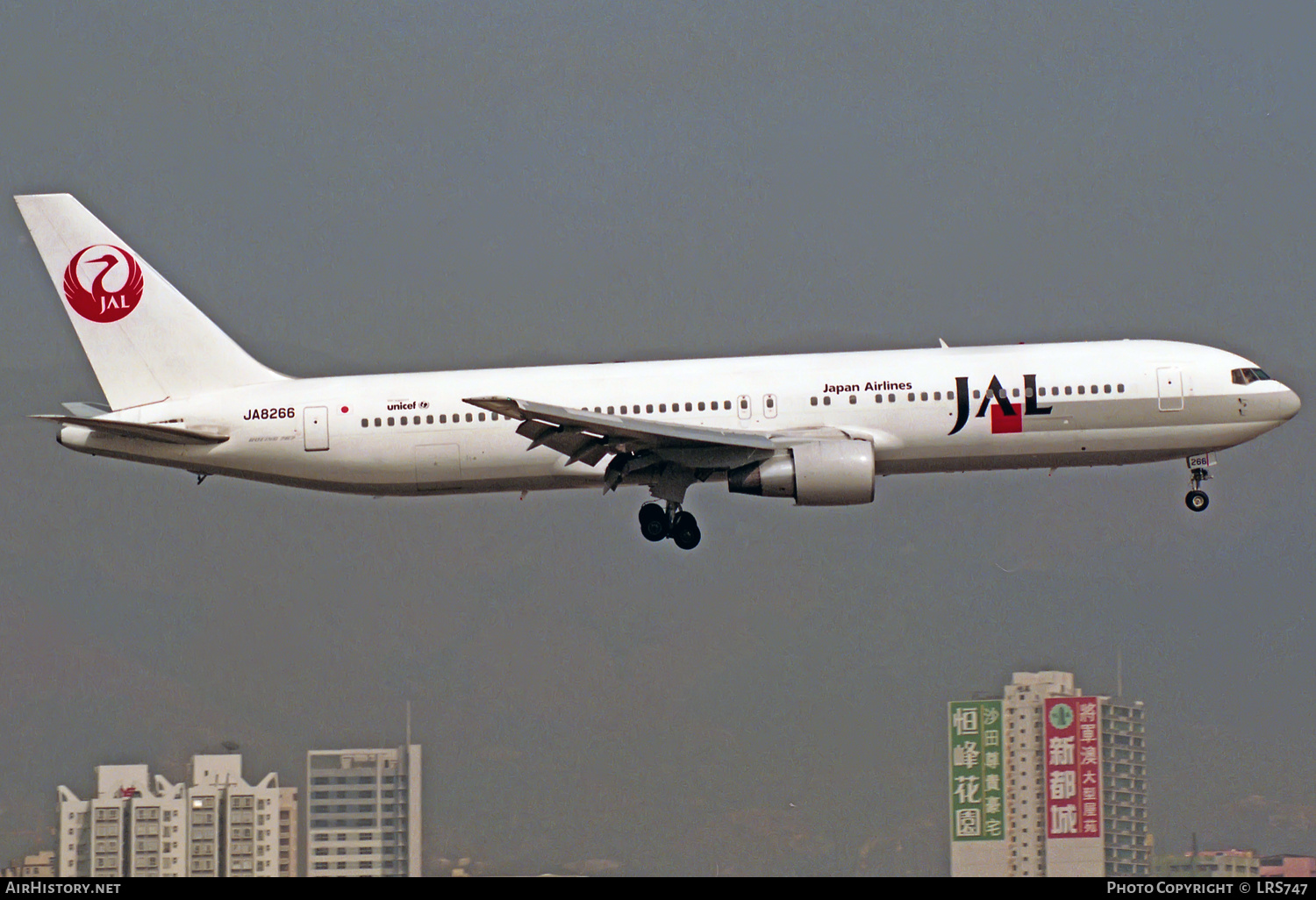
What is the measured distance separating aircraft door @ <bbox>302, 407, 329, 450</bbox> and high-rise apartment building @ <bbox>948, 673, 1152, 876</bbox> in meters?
78.5

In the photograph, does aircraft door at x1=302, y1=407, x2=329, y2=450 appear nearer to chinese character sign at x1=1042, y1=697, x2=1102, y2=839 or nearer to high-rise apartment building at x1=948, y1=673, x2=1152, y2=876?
high-rise apartment building at x1=948, y1=673, x2=1152, y2=876

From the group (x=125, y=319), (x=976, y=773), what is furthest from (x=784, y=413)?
(x=976, y=773)

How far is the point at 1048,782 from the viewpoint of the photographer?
117 metres

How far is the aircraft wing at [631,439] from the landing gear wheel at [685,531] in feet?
6.57

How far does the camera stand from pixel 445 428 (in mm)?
41844

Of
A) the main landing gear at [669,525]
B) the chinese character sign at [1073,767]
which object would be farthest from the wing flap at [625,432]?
the chinese character sign at [1073,767]

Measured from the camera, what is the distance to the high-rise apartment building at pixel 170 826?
93750 millimetres

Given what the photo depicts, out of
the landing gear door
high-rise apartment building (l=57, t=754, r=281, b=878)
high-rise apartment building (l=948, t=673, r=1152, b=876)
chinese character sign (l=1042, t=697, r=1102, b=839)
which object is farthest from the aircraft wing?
chinese character sign (l=1042, t=697, r=1102, b=839)

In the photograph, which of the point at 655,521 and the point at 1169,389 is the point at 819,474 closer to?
the point at 655,521

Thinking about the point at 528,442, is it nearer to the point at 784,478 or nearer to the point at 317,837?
the point at 784,478

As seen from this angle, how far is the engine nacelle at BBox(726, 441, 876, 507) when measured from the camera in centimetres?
3959

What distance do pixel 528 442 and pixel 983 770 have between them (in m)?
84.0

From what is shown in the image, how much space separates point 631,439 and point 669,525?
4182mm
